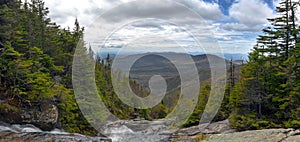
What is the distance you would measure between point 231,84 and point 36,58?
22294 millimetres

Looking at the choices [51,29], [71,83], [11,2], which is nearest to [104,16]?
[11,2]

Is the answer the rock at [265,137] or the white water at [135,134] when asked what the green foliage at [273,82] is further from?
the rock at [265,137]

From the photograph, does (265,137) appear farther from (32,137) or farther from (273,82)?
(273,82)

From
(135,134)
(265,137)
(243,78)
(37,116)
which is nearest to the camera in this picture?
(265,137)

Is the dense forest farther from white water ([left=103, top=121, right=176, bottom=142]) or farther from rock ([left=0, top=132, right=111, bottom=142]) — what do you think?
rock ([left=0, top=132, right=111, bottom=142])

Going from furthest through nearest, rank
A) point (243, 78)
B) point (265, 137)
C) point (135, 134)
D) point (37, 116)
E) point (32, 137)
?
point (135, 134)
point (243, 78)
point (37, 116)
point (32, 137)
point (265, 137)

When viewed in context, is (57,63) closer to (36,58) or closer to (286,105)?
(36,58)

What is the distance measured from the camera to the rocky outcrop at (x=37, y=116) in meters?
17.4

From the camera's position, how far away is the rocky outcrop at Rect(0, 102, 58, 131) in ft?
57.2

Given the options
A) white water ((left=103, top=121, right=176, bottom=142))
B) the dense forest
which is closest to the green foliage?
the dense forest

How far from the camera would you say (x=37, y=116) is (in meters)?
19.3

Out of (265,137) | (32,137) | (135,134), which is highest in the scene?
(265,137)

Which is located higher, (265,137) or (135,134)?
(265,137)

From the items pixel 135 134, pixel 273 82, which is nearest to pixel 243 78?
pixel 273 82
